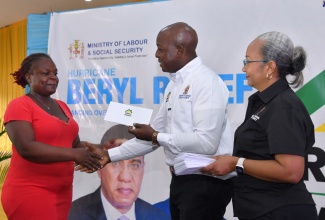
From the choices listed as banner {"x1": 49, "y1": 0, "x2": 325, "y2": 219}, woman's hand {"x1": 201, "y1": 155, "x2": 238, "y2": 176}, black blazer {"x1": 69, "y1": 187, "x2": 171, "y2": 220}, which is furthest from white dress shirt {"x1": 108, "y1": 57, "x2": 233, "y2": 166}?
black blazer {"x1": 69, "y1": 187, "x2": 171, "y2": 220}

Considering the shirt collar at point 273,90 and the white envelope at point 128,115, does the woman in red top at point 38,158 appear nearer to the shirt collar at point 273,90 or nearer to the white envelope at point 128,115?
the white envelope at point 128,115

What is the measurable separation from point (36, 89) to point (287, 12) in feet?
6.32

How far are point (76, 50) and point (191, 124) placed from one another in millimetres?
2035

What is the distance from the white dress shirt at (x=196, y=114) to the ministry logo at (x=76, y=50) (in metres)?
1.66

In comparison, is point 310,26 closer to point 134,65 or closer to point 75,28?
point 134,65

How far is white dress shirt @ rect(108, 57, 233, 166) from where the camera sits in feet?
6.78

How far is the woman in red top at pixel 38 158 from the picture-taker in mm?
2332

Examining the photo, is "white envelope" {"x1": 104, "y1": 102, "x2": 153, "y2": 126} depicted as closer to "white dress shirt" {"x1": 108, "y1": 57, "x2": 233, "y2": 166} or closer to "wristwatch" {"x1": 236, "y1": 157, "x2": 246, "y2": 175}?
"white dress shirt" {"x1": 108, "y1": 57, "x2": 233, "y2": 166}

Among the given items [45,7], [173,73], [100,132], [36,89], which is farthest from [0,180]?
[45,7]

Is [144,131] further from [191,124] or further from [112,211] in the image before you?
[112,211]

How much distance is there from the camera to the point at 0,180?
4281 millimetres

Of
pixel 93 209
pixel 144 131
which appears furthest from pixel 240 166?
pixel 93 209

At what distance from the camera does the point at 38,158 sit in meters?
2.32

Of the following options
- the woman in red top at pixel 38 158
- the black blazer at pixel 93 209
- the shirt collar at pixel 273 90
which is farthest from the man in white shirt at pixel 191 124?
the black blazer at pixel 93 209
